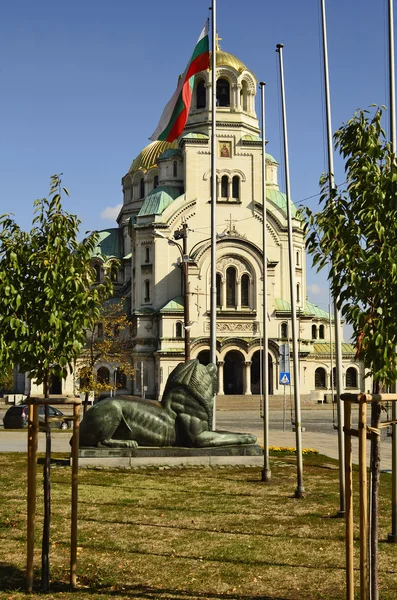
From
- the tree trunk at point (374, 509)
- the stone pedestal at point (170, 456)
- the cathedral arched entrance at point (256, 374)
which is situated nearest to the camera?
the tree trunk at point (374, 509)

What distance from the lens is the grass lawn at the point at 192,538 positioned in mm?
8938

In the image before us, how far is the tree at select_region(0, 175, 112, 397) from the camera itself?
1005 centimetres

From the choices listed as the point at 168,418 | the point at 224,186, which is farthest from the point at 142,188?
the point at 168,418

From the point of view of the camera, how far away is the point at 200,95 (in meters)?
71.8

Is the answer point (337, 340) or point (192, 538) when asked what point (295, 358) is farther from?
point (192, 538)

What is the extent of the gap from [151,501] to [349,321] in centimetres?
685

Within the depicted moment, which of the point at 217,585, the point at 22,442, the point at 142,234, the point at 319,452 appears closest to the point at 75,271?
the point at 217,585

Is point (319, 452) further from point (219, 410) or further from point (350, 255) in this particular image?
point (219, 410)

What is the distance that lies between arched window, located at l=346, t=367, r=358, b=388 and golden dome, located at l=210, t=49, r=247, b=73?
3068 cm

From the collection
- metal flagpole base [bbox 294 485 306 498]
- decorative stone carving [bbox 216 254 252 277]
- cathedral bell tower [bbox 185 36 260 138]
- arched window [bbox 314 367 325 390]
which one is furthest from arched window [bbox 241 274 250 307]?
metal flagpole base [bbox 294 485 306 498]

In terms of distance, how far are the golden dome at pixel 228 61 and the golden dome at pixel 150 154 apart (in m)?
12.3

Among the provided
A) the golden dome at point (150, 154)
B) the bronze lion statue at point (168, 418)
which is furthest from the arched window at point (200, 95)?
the bronze lion statue at point (168, 418)

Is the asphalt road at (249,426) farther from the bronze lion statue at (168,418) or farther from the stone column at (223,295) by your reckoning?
the stone column at (223,295)

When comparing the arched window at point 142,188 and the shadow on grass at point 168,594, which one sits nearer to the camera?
the shadow on grass at point 168,594
